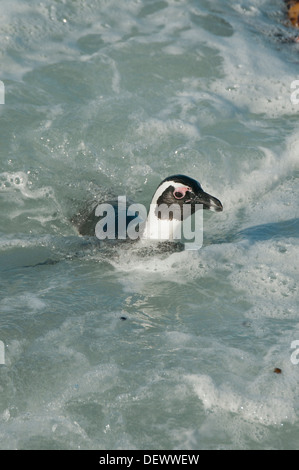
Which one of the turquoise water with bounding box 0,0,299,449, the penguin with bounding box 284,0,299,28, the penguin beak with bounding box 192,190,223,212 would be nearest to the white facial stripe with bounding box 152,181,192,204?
the penguin beak with bounding box 192,190,223,212

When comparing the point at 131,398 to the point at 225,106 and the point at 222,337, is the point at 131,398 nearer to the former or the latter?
the point at 222,337

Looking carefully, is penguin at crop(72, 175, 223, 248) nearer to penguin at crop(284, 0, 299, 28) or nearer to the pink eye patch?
the pink eye patch

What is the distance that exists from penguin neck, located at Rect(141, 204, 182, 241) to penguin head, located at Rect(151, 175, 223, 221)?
158 millimetres

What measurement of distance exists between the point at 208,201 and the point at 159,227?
57 cm

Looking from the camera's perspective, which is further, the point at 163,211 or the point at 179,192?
the point at 163,211

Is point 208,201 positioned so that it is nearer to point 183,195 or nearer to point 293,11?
point 183,195

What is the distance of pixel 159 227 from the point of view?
20.5 ft

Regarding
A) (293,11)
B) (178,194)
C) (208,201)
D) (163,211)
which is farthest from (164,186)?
(293,11)

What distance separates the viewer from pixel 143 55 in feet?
29.4

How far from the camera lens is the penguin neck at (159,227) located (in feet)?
20.5

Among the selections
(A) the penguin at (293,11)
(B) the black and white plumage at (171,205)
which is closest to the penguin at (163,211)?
(B) the black and white plumage at (171,205)

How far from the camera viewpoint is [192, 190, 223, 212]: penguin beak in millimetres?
5941

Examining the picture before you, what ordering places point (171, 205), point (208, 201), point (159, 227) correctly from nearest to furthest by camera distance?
point (208, 201), point (171, 205), point (159, 227)

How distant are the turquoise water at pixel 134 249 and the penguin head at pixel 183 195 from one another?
1.49 feet
